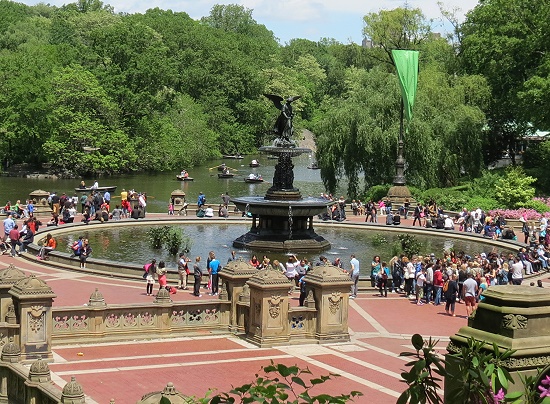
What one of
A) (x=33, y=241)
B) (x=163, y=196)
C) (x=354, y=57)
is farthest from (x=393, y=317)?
(x=354, y=57)

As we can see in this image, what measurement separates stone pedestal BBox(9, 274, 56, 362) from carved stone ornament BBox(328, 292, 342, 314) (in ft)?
19.9

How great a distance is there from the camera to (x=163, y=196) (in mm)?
71875

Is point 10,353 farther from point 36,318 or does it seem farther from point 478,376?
point 478,376

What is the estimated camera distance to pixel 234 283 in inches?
905

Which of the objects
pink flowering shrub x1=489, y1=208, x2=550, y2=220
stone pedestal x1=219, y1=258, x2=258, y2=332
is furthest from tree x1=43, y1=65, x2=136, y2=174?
stone pedestal x1=219, y1=258, x2=258, y2=332

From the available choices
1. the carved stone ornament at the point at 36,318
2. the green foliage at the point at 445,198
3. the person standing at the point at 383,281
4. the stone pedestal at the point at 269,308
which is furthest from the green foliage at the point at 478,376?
the green foliage at the point at 445,198

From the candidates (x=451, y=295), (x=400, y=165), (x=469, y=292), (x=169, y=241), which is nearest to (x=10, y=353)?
(x=469, y=292)

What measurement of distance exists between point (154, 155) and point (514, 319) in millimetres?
87037

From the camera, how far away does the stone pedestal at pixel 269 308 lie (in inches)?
856

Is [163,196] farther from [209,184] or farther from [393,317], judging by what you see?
[393,317]

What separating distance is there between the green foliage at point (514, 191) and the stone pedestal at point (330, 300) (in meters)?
35.6

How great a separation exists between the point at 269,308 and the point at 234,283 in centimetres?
139

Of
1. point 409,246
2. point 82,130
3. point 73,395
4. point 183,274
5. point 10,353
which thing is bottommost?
point 409,246

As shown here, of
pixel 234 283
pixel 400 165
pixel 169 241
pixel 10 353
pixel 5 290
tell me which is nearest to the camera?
pixel 10 353
